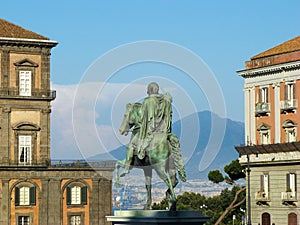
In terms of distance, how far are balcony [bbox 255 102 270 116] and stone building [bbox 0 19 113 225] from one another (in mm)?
15665

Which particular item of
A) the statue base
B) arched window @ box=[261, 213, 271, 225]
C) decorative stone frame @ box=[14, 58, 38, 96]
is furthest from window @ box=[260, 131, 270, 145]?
the statue base

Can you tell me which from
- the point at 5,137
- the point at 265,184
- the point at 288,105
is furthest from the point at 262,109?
the point at 5,137

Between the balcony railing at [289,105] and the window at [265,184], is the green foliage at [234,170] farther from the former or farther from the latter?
the balcony railing at [289,105]

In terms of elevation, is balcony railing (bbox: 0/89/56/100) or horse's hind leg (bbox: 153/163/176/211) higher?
balcony railing (bbox: 0/89/56/100)

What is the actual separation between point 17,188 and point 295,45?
85.6 feet

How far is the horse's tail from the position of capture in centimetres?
2650

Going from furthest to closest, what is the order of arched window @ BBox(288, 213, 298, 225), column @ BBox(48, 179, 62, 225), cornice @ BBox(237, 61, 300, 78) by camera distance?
1. column @ BBox(48, 179, 62, 225)
2. cornice @ BBox(237, 61, 300, 78)
3. arched window @ BBox(288, 213, 298, 225)

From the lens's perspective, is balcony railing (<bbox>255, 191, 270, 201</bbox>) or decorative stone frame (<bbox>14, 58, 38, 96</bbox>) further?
decorative stone frame (<bbox>14, 58, 38, 96</bbox>)

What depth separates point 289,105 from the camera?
67.5m

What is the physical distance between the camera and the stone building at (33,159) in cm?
8031

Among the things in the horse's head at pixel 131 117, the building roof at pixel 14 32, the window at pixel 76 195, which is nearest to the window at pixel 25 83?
the building roof at pixel 14 32

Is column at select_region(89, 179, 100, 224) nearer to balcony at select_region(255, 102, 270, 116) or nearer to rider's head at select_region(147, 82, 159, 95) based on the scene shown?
balcony at select_region(255, 102, 270, 116)

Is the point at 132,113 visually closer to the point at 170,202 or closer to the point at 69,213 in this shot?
the point at 170,202

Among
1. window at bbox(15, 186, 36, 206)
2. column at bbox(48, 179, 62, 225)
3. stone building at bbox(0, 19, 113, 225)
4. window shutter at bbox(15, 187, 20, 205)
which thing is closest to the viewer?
window shutter at bbox(15, 187, 20, 205)
